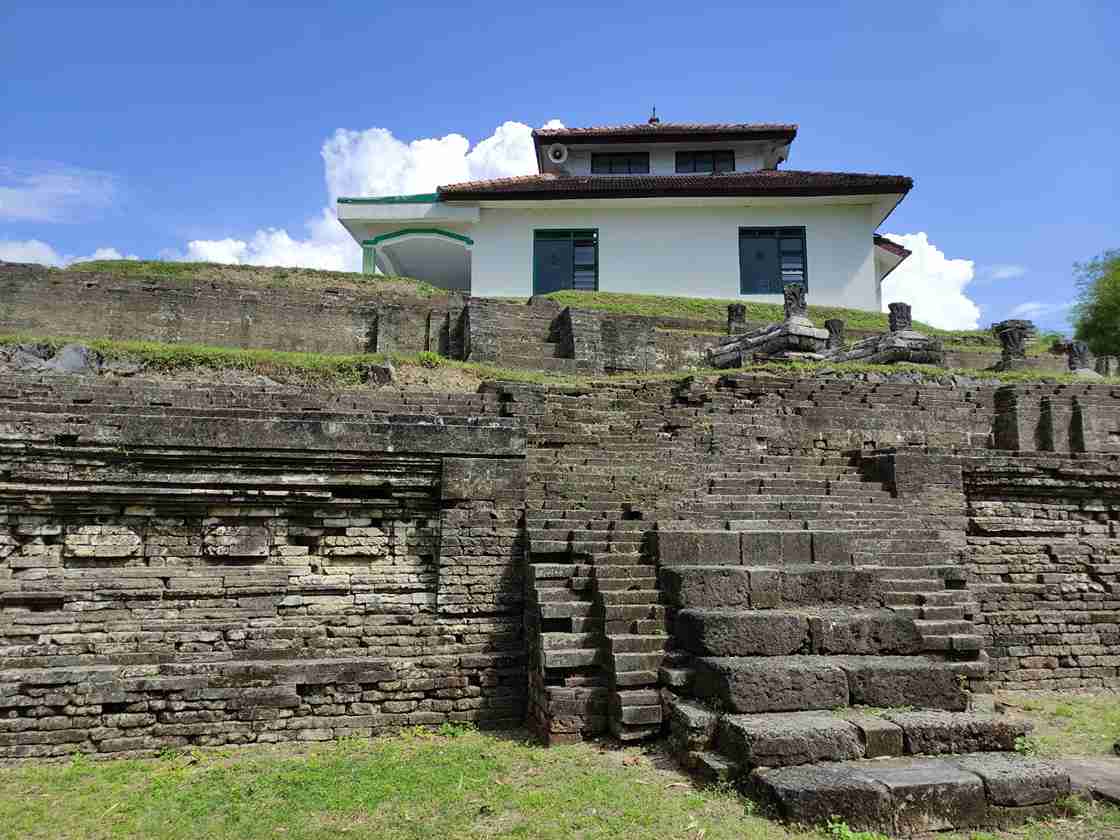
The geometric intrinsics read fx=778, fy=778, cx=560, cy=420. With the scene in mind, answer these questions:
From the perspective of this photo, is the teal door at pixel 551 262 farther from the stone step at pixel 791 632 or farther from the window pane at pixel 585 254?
the stone step at pixel 791 632

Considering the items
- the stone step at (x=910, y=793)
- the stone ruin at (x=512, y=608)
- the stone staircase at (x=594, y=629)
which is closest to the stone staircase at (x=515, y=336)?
the stone ruin at (x=512, y=608)

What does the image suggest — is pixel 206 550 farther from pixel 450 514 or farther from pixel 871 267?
pixel 871 267

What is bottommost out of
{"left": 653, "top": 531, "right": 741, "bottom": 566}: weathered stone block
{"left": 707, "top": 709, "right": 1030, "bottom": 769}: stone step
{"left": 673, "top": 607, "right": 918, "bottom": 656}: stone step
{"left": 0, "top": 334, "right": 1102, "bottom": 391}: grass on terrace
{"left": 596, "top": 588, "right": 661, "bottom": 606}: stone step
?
{"left": 707, "top": 709, "right": 1030, "bottom": 769}: stone step

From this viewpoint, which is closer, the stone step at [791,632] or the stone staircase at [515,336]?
the stone step at [791,632]

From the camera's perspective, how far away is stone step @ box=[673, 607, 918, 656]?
5.53 meters

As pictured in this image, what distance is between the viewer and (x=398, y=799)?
15.6 ft

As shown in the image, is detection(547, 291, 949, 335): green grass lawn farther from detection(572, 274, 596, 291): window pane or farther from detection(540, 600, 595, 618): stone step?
detection(540, 600, 595, 618): stone step

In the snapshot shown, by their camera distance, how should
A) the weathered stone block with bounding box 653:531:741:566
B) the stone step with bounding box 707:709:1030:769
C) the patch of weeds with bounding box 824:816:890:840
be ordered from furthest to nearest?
the weathered stone block with bounding box 653:531:741:566
the stone step with bounding box 707:709:1030:769
the patch of weeds with bounding box 824:816:890:840

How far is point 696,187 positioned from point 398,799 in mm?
21738

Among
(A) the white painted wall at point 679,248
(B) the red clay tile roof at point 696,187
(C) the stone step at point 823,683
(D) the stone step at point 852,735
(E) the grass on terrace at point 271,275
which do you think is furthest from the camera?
(A) the white painted wall at point 679,248

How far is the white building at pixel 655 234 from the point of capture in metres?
23.9

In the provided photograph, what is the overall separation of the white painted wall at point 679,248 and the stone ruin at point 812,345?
8.96 metres

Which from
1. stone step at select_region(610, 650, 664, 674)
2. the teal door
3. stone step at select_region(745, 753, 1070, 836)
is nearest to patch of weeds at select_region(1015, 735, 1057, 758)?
stone step at select_region(745, 753, 1070, 836)

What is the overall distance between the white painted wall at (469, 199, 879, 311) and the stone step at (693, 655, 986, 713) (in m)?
19.5
